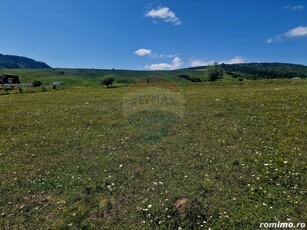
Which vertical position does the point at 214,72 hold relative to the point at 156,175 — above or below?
above

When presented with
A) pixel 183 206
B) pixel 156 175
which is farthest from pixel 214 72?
pixel 183 206

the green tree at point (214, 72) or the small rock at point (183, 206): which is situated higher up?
the green tree at point (214, 72)

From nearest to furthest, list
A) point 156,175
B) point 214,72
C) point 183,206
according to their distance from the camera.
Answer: point 183,206 < point 156,175 < point 214,72

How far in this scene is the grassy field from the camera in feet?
24.7

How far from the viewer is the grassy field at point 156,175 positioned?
753cm

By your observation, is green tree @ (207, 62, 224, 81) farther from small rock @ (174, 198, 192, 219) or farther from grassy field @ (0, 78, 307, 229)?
small rock @ (174, 198, 192, 219)

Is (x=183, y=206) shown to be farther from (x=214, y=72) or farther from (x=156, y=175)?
(x=214, y=72)

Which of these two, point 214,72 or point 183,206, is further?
point 214,72

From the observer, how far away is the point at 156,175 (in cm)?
1011

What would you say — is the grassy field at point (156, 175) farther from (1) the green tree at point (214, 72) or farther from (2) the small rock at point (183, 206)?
(1) the green tree at point (214, 72)

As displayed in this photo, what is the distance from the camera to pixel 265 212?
7.46 m

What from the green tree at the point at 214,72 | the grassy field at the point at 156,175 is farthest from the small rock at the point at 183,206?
the green tree at the point at 214,72

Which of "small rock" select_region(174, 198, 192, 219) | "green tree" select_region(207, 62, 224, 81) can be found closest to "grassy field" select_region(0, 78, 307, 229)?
"small rock" select_region(174, 198, 192, 219)

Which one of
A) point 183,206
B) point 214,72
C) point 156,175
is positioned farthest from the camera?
point 214,72
